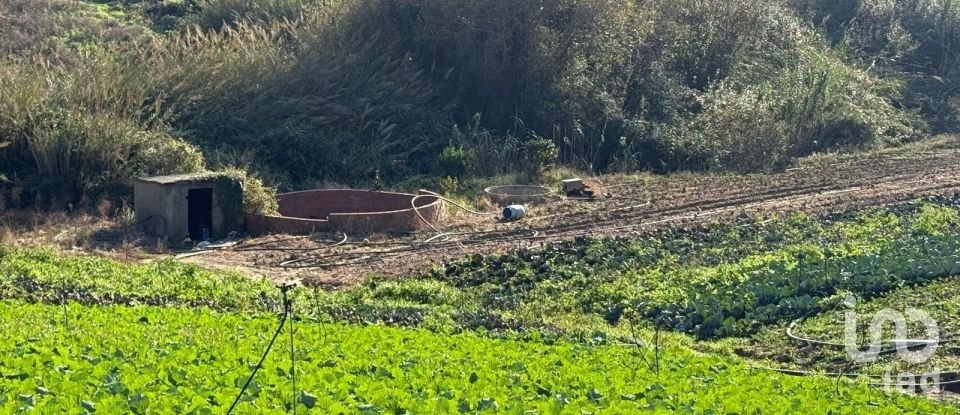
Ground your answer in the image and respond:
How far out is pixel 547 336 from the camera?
45.6ft

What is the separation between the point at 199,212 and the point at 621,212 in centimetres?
755

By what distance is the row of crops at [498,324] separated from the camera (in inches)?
374

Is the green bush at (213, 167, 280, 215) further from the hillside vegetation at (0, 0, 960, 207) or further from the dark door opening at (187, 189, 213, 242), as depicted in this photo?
the hillside vegetation at (0, 0, 960, 207)

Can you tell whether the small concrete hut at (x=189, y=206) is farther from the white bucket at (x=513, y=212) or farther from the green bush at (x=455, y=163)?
the green bush at (x=455, y=163)

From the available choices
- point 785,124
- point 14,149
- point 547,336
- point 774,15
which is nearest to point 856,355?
point 547,336

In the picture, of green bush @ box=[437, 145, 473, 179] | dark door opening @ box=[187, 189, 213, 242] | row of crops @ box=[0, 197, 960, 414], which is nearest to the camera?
row of crops @ box=[0, 197, 960, 414]

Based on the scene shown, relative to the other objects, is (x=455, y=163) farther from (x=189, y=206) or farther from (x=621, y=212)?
(x=189, y=206)

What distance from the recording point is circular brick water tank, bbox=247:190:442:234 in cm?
2234

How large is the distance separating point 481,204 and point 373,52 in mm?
7298

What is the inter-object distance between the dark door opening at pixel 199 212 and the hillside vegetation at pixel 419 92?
2.06 metres

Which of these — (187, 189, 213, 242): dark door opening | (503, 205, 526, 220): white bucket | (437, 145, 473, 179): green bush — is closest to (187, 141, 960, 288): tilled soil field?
(503, 205, 526, 220): white bucket

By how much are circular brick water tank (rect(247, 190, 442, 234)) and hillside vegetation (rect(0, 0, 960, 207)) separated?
164cm

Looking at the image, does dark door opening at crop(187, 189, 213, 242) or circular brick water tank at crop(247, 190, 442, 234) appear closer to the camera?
dark door opening at crop(187, 189, 213, 242)

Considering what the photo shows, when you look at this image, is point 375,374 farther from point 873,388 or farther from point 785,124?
point 785,124
